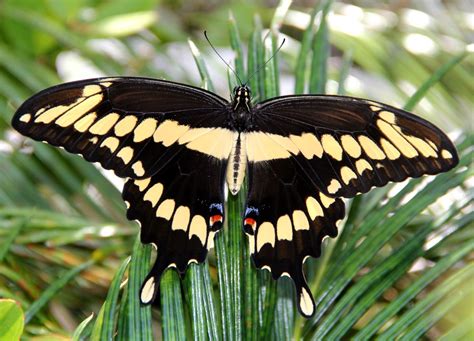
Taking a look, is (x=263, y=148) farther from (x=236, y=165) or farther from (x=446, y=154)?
(x=446, y=154)

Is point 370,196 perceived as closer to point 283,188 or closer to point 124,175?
point 283,188

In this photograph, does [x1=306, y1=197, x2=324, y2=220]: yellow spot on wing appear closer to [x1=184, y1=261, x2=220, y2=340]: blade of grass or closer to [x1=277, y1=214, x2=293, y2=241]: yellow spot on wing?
[x1=277, y1=214, x2=293, y2=241]: yellow spot on wing

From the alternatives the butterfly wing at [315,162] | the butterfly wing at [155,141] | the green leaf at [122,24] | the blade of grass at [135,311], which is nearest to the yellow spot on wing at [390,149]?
the butterfly wing at [315,162]

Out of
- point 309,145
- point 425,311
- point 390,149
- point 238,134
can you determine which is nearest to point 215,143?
point 238,134

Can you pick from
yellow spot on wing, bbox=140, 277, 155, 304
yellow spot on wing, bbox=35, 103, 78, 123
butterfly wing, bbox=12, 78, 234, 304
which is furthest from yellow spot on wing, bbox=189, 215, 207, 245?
yellow spot on wing, bbox=35, 103, 78, 123

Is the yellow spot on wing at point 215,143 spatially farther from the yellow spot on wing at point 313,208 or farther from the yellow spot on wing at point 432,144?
the yellow spot on wing at point 432,144

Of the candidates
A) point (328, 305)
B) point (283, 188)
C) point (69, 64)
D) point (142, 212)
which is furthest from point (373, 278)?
point (69, 64)
